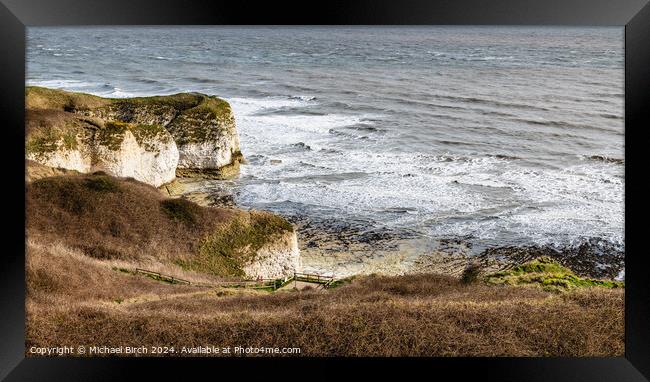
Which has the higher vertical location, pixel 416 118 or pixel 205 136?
pixel 416 118

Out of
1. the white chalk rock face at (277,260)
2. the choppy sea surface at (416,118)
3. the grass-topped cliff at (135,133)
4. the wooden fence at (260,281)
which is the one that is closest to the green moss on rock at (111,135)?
the grass-topped cliff at (135,133)

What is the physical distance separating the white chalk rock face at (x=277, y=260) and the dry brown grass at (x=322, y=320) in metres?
3.68

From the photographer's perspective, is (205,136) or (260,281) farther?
(205,136)

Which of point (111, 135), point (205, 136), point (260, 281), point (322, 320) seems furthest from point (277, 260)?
point (205, 136)

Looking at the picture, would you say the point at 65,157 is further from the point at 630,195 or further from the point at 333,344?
the point at 630,195

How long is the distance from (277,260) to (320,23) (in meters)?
9.61

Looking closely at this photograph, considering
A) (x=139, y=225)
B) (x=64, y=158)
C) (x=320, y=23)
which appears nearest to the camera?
(x=320, y=23)

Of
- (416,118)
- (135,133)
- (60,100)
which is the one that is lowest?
(135,133)

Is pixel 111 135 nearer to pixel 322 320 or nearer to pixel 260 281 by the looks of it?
pixel 260 281

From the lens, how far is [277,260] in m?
20.1

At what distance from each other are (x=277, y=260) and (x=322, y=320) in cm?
668

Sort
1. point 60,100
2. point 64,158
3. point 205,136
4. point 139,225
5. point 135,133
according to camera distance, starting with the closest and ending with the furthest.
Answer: point 139,225 < point 64,158 < point 60,100 < point 135,133 < point 205,136

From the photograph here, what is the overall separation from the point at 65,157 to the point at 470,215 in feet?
49.1

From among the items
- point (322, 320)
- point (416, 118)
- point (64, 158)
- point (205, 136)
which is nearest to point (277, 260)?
point (322, 320)
